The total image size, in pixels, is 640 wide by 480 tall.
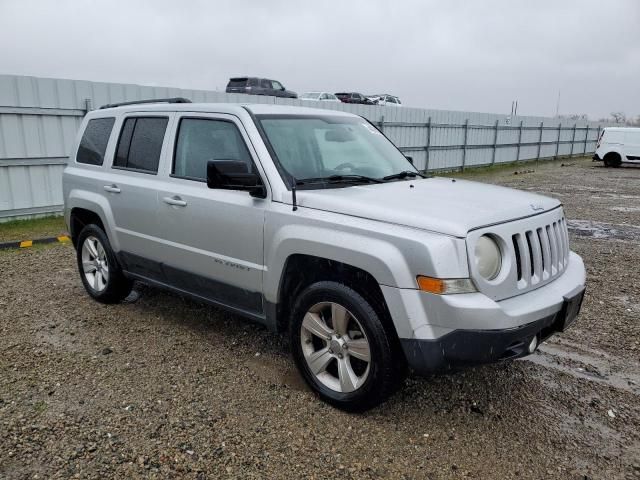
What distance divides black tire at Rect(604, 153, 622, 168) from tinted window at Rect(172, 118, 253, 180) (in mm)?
23737

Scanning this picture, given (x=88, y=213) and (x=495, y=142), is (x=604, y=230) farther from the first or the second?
(x=495, y=142)

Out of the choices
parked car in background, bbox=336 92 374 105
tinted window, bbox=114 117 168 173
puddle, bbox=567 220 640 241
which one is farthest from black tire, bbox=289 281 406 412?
parked car in background, bbox=336 92 374 105

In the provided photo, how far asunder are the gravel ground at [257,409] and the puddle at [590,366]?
0.02m

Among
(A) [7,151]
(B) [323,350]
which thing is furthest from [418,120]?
(B) [323,350]

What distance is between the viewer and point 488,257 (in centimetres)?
295

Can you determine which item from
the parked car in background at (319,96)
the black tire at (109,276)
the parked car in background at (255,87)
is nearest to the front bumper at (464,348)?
the black tire at (109,276)

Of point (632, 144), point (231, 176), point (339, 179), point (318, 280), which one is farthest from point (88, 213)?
point (632, 144)

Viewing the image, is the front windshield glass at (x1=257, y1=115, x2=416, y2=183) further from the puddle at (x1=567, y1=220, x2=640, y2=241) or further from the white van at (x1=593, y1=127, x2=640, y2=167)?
the white van at (x1=593, y1=127, x2=640, y2=167)

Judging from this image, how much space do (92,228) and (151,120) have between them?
133 centimetres

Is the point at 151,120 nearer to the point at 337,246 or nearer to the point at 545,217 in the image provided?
the point at 337,246

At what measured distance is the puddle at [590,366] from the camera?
12.5 ft

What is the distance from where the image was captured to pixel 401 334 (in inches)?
115

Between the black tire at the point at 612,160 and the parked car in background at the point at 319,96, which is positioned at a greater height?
the parked car in background at the point at 319,96

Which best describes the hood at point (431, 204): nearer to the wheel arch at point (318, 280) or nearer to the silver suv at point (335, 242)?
the silver suv at point (335, 242)
